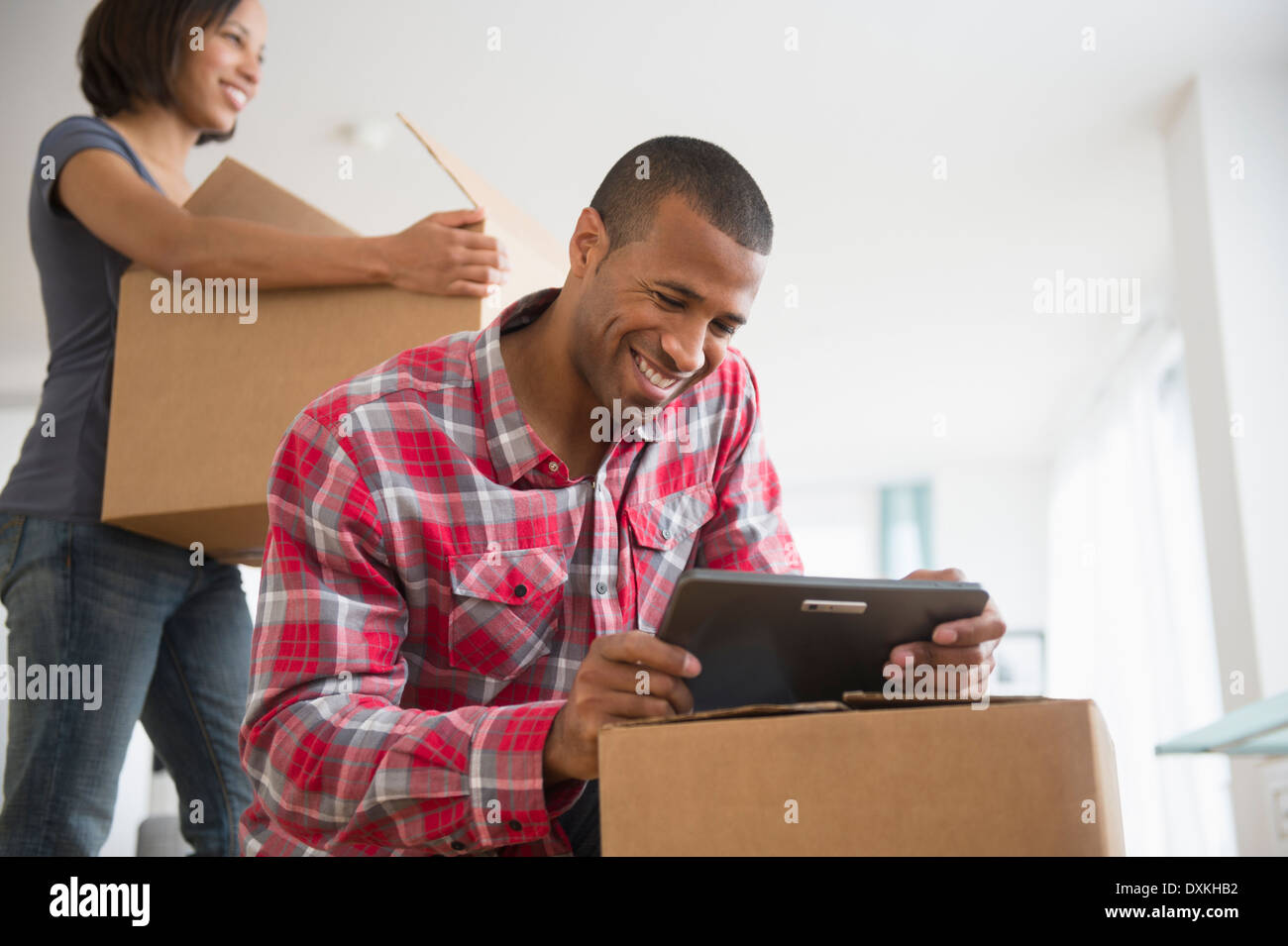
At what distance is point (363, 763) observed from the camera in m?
0.78

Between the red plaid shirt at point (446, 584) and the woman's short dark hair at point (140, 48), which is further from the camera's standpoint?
the woman's short dark hair at point (140, 48)

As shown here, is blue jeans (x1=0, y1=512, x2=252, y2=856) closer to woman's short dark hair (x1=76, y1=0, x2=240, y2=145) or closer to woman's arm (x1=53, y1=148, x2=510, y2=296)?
woman's arm (x1=53, y1=148, x2=510, y2=296)

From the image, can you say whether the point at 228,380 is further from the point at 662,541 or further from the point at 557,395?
the point at 662,541

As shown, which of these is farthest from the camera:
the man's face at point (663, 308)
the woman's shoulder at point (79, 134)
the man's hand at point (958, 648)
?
the woman's shoulder at point (79, 134)

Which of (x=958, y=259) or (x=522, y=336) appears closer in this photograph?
(x=522, y=336)

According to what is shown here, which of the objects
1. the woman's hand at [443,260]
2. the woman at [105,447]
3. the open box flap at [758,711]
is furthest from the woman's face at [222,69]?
the open box flap at [758,711]

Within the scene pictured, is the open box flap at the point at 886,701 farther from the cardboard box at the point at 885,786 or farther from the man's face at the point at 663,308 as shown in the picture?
the man's face at the point at 663,308

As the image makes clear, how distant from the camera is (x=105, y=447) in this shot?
4.15 feet

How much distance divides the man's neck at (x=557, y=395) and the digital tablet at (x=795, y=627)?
1.12ft

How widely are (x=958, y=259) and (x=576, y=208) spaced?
1.33m

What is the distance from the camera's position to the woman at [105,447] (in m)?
1.14
